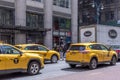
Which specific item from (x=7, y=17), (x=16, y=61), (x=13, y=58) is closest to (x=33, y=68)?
(x=16, y=61)

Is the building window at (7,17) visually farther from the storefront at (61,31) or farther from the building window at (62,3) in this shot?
the building window at (62,3)

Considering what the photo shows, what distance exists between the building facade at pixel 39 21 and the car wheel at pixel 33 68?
1770 centimetres

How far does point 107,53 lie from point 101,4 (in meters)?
42.4

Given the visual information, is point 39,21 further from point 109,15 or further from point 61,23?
point 109,15

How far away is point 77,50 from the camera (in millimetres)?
17031

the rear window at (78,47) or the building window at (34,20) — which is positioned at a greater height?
the building window at (34,20)

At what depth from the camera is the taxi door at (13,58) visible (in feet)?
42.2

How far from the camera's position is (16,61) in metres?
13.2

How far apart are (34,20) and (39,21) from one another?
87 cm

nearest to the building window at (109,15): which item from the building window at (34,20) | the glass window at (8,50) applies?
the building window at (34,20)

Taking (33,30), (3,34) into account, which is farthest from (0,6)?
(33,30)

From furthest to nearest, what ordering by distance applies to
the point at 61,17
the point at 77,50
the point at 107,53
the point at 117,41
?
1. the point at 61,17
2. the point at 117,41
3. the point at 107,53
4. the point at 77,50

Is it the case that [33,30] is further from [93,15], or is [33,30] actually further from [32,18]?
[93,15]

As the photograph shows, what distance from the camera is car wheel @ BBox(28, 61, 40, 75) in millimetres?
14021
